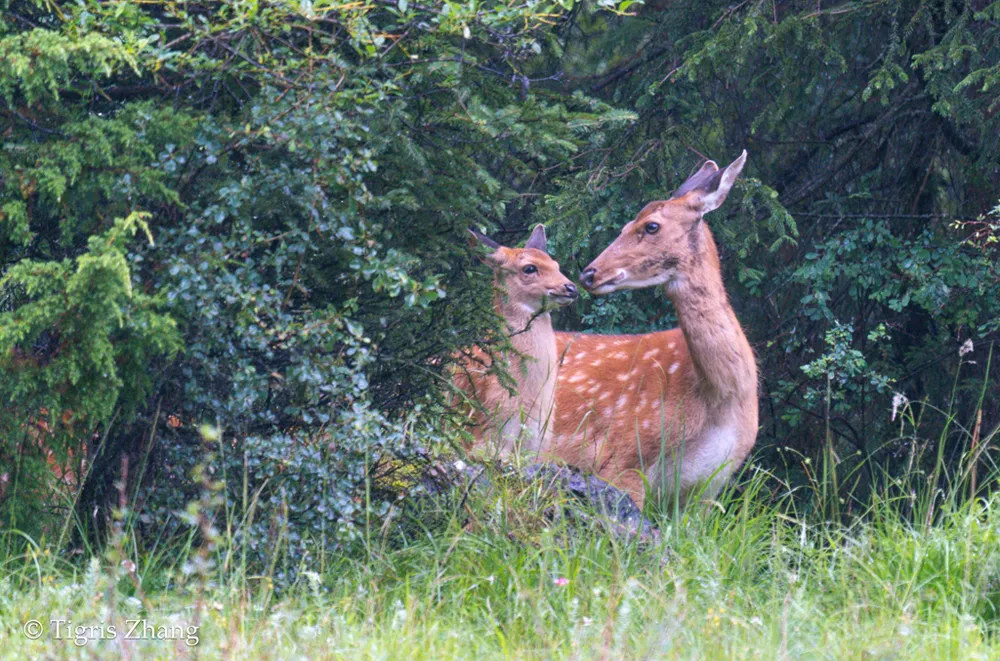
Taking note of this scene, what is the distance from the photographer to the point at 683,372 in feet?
24.1

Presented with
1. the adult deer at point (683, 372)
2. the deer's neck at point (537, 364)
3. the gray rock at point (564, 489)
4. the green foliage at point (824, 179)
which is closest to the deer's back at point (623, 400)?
the adult deer at point (683, 372)

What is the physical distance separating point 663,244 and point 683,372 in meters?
0.78

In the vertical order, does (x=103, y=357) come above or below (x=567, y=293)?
above

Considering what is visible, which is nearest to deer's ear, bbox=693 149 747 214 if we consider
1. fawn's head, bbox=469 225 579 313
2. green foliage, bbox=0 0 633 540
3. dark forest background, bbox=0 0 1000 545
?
fawn's head, bbox=469 225 579 313

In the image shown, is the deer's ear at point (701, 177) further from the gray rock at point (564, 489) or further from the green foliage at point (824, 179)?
the gray rock at point (564, 489)

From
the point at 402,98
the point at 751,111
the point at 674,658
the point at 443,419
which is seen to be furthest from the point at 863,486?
the point at 674,658

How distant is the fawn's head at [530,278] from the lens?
7.74 meters

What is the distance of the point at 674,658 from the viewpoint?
360cm

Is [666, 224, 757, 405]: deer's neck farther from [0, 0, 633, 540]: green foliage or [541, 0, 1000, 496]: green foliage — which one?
[0, 0, 633, 540]: green foliage

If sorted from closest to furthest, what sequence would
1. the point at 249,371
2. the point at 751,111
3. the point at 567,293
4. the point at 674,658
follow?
the point at 674,658
the point at 249,371
the point at 567,293
the point at 751,111

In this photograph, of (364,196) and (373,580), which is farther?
(364,196)

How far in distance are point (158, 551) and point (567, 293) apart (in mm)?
3349

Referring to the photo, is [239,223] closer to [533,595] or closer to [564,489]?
[564,489]

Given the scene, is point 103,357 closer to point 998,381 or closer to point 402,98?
point 402,98
